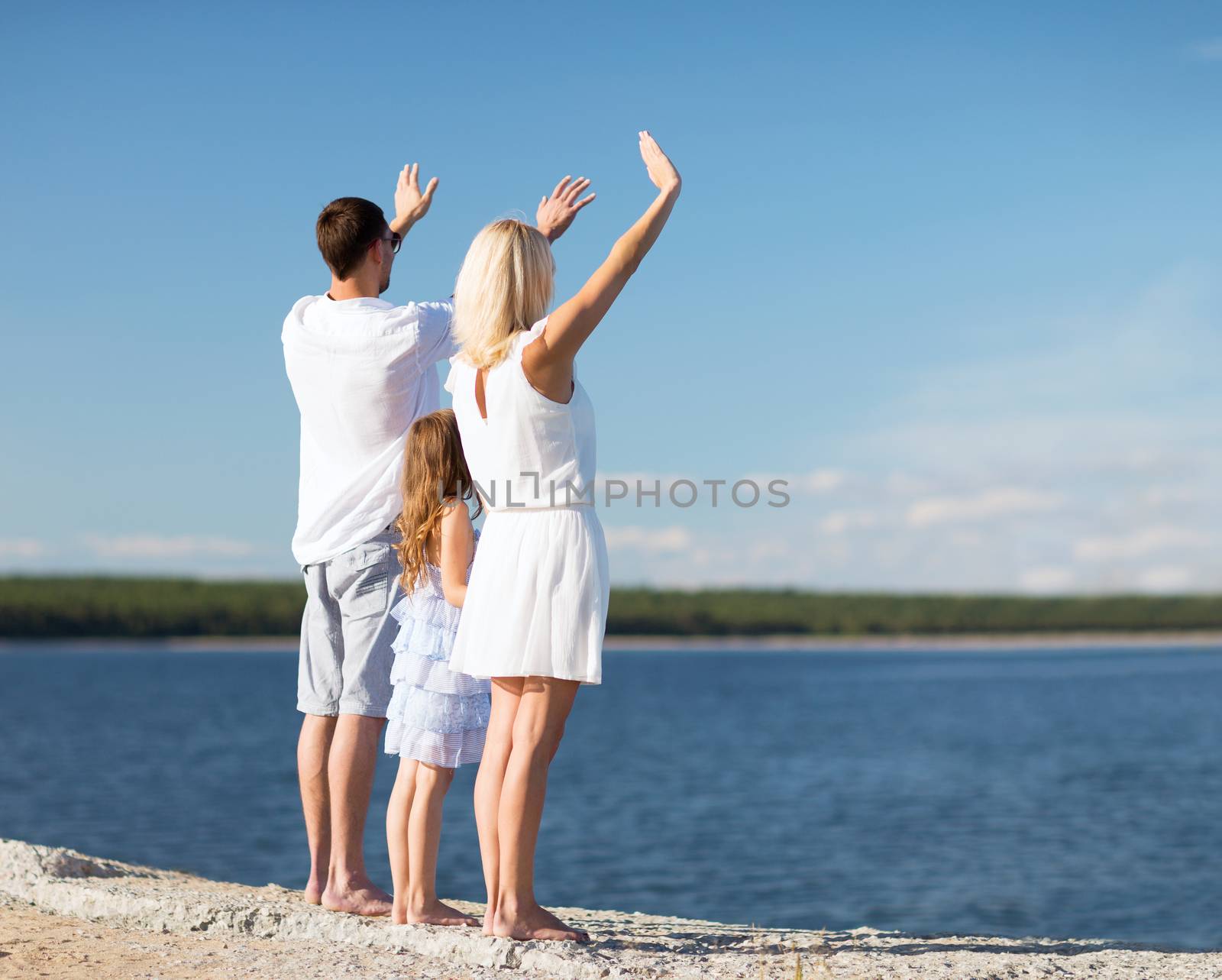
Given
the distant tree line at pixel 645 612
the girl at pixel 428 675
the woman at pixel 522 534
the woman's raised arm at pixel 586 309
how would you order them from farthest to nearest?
the distant tree line at pixel 645 612, the girl at pixel 428 675, the woman at pixel 522 534, the woman's raised arm at pixel 586 309

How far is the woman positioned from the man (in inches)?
19.6

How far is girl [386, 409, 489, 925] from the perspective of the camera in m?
3.87

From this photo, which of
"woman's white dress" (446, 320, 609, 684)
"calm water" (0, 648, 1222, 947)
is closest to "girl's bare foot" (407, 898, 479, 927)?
"woman's white dress" (446, 320, 609, 684)

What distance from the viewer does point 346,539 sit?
13.7 ft

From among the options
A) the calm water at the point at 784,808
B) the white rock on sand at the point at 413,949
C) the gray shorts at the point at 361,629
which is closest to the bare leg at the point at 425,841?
the white rock on sand at the point at 413,949

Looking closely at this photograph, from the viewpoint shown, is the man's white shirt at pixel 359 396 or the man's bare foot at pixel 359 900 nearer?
the man's white shirt at pixel 359 396

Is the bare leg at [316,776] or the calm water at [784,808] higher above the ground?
the bare leg at [316,776]

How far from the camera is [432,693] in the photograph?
3959mm

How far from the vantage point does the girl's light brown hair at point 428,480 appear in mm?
3871

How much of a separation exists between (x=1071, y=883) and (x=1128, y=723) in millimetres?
41364

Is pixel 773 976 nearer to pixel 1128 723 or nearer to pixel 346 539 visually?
pixel 346 539

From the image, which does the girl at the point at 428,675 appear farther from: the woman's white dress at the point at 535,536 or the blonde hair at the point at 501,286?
the blonde hair at the point at 501,286

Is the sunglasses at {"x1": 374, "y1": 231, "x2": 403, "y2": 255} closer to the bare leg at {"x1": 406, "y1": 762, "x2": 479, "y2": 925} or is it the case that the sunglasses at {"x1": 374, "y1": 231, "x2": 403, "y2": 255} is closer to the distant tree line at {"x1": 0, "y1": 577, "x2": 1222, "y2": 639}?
the bare leg at {"x1": 406, "y1": 762, "x2": 479, "y2": 925}

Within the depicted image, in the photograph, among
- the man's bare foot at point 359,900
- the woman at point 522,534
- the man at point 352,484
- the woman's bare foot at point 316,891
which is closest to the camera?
the woman at point 522,534
